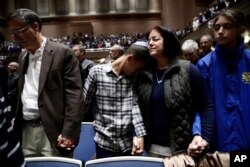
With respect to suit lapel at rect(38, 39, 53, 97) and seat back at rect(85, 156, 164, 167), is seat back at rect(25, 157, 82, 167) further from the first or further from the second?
suit lapel at rect(38, 39, 53, 97)

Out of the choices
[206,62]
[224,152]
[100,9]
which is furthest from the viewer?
[100,9]

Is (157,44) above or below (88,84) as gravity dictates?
above

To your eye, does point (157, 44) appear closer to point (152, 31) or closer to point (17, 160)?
point (152, 31)

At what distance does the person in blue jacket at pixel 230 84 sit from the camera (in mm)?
2180

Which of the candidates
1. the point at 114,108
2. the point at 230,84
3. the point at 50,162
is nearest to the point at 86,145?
the point at 114,108

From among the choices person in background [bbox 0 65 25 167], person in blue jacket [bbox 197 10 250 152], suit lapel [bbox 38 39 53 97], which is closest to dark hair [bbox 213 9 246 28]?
person in blue jacket [bbox 197 10 250 152]

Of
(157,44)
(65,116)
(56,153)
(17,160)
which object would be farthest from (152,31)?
(17,160)

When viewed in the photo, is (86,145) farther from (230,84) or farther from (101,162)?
(230,84)

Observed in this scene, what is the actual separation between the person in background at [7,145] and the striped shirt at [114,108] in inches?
51.2

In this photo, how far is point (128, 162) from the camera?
2.05m

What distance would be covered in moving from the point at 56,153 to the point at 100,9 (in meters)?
25.3

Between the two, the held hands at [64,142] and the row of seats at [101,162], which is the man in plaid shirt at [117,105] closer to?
the held hands at [64,142]

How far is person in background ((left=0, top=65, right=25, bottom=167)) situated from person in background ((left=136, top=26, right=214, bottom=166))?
1.12 metres

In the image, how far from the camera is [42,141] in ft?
8.09
